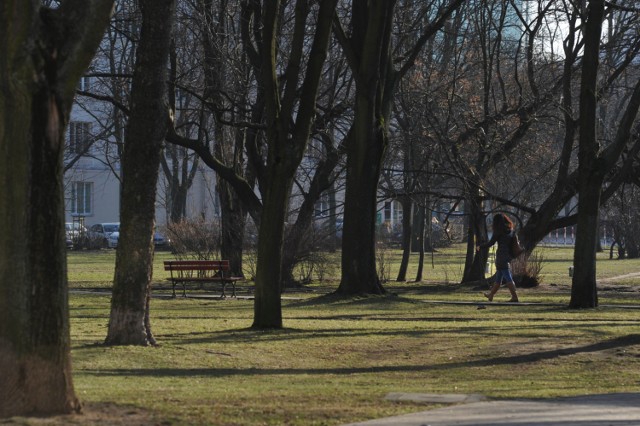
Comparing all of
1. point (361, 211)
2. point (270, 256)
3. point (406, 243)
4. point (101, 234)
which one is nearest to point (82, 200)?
point (101, 234)

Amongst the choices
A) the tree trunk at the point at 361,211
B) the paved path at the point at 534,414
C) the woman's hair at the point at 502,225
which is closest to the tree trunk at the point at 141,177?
the paved path at the point at 534,414

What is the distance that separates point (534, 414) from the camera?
9.78 meters

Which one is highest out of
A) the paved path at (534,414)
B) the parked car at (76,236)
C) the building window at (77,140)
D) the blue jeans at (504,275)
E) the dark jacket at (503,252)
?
the building window at (77,140)

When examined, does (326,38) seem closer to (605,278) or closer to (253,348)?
(253,348)

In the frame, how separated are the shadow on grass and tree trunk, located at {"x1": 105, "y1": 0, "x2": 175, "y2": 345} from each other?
137 cm

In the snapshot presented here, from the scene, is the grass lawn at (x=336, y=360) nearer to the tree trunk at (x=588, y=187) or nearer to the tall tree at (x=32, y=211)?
the tall tree at (x=32, y=211)

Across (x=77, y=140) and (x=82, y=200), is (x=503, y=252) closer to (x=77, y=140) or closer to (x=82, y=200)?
(x=77, y=140)

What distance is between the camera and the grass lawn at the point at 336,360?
986 centimetres

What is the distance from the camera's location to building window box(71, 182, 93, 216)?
87188 millimetres

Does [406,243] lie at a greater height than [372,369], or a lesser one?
greater

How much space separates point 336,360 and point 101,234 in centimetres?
5916

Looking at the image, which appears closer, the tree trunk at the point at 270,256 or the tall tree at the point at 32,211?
the tall tree at the point at 32,211

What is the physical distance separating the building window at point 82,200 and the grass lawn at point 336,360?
212 feet

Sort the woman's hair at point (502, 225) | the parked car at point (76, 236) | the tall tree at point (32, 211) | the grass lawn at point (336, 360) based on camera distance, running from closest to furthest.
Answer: the tall tree at point (32, 211) → the grass lawn at point (336, 360) → the woman's hair at point (502, 225) → the parked car at point (76, 236)
